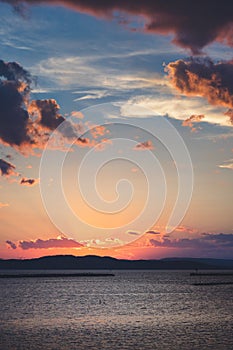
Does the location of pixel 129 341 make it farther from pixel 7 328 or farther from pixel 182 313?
pixel 182 313

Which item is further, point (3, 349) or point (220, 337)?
point (220, 337)

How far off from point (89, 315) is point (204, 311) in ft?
68.1

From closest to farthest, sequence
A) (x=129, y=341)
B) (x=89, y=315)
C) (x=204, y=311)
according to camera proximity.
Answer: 1. (x=129, y=341)
2. (x=89, y=315)
3. (x=204, y=311)

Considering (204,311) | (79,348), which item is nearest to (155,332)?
(79,348)

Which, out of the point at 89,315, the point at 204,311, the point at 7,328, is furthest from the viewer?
the point at 204,311

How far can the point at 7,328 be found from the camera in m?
62.4

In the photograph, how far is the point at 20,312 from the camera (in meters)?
84.3

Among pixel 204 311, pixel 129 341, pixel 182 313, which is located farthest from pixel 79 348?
pixel 204 311

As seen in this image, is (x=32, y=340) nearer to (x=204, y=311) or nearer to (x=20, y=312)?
(x=20, y=312)

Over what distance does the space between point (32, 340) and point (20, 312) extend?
34011 millimetres

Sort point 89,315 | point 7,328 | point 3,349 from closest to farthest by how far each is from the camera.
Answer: point 3,349 → point 7,328 → point 89,315

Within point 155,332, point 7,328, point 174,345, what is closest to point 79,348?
point 174,345

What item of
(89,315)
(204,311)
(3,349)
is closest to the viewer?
(3,349)

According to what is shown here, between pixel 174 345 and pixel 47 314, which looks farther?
pixel 47 314
